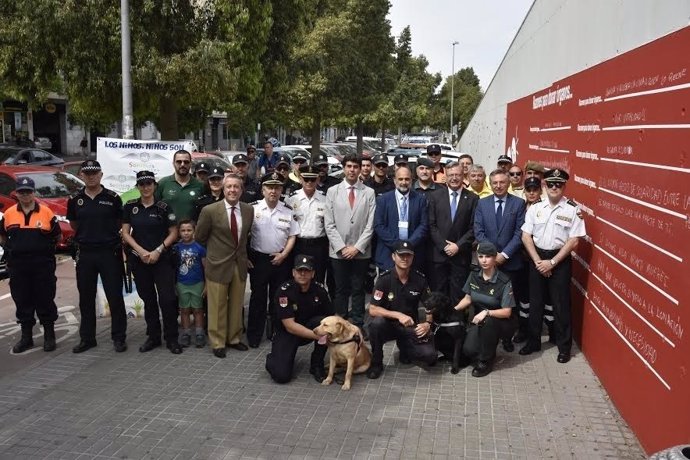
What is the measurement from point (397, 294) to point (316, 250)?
1.43 metres

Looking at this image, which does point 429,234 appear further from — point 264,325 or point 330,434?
point 330,434

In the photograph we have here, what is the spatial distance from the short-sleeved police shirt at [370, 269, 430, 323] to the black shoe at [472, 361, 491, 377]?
2.47 ft

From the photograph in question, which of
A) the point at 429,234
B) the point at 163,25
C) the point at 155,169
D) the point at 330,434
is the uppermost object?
the point at 163,25

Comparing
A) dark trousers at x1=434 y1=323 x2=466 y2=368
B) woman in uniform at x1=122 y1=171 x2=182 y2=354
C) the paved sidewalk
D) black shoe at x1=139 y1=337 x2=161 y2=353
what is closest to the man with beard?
woman in uniform at x1=122 y1=171 x2=182 y2=354

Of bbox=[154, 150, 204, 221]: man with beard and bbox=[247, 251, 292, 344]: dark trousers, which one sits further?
bbox=[154, 150, 204, 221]: man with beard

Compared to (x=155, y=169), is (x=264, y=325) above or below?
below

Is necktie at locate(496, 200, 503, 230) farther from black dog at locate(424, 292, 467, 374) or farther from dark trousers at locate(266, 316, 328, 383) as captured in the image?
dark trousers at locate(266, 316, 328, 383)

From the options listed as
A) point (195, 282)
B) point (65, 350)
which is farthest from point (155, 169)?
point (65, 350)

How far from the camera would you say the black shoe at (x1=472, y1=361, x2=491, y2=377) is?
239 inches

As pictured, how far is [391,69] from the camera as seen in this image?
30750 millimetres

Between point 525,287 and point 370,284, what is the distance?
8.28 feet

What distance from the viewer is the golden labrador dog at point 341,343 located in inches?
224

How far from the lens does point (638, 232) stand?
16.1ft

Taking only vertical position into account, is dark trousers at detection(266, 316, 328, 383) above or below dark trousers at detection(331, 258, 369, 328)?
below
